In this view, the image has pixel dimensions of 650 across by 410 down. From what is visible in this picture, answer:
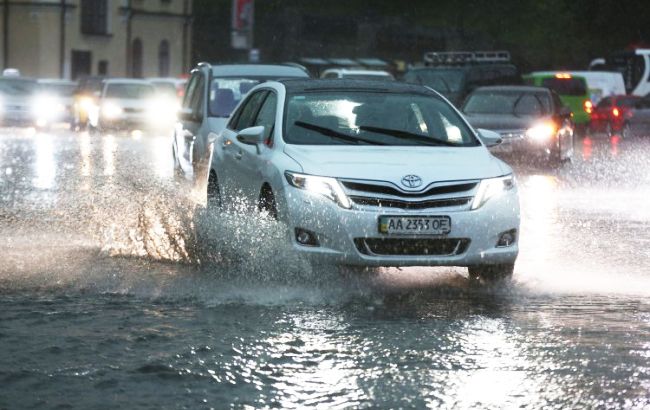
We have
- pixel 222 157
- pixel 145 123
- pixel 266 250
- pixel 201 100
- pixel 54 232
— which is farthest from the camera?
pixel 145 123

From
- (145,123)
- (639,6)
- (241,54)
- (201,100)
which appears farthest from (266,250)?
(241,54)

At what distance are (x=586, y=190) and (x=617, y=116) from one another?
27547 millimetres

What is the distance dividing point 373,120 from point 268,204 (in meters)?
1.18

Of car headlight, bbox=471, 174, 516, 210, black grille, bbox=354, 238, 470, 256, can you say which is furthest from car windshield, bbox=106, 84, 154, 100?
black grille, bbox=354, 238, 470, 256

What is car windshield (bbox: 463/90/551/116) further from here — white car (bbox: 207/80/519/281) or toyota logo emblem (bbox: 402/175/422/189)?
toyota logo emblem (bbox: 402/175/422/189)

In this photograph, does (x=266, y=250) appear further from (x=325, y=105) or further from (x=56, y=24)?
(x=56, y=24)

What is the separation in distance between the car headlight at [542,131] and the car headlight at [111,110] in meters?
17.1

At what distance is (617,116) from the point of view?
157 ft

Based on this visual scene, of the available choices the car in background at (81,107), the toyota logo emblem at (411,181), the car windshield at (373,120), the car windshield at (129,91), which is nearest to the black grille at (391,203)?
the toyota logo emblem at (411,181)

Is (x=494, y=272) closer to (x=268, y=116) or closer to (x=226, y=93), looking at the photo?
(x=268, y=116)

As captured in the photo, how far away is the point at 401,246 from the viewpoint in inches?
387

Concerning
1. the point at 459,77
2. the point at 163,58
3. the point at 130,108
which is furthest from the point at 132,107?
the point at 163,58

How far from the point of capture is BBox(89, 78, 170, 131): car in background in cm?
4044

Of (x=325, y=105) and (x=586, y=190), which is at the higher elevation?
(x=325, y=105)
